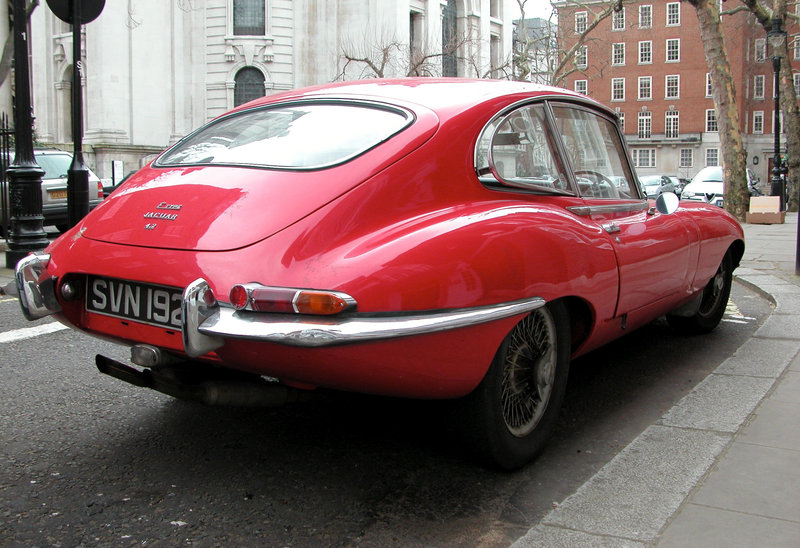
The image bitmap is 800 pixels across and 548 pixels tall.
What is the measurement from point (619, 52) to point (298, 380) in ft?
260

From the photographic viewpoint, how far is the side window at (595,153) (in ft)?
13.0

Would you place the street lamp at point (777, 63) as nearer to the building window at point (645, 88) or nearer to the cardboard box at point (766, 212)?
the cardboard box at point (766, 212)

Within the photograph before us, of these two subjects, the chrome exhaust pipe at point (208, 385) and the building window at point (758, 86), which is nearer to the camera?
the chrome exhaust pipe at point (208, 385)

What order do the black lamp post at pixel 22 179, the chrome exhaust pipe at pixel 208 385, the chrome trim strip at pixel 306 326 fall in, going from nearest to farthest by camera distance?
the chrome trim strip at pixel 306 326 < the chrome exhaust pipe at pixel 208 385 < the black lamp post at pixel 22 179

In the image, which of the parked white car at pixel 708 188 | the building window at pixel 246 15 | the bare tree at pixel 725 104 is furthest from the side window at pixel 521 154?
the building window at pixel 246 15

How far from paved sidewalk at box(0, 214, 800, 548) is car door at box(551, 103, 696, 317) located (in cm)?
60

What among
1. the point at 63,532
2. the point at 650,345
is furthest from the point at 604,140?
the point at 63,532

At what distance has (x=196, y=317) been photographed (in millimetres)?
2578

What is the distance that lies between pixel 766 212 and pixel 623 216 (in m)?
18.3

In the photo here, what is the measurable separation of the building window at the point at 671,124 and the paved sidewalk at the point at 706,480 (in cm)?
7606

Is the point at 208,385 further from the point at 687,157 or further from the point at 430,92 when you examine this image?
the point at 687,157

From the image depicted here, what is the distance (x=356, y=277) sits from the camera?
256 centimetres

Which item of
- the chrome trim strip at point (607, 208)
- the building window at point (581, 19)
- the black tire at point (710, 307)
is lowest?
the black tire at point (710, 307)

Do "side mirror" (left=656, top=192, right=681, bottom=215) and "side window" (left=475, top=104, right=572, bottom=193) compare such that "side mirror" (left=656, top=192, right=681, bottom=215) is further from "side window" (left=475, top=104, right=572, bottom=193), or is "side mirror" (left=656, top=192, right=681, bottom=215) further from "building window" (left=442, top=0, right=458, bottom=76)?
"building window" (left=442, top=0, right=458, bottom=76)
